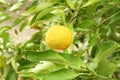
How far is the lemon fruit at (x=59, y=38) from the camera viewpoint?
0.78 metres

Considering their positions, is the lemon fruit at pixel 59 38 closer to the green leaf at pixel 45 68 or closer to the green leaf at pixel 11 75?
the green leaf at pixel 45 68

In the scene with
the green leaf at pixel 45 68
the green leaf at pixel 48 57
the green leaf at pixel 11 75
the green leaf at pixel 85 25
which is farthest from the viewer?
the green leaf at pixel 11 75

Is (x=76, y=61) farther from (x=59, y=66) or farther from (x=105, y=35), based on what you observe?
(x=105, y=35)

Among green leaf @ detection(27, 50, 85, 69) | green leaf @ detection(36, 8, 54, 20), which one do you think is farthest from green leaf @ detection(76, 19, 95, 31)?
green leaf @ detection(27, 50, 85, 69)

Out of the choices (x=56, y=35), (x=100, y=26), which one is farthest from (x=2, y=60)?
(x=56, y=35)

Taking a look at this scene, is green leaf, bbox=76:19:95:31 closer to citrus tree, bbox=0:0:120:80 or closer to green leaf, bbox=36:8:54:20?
citrus tree, bbox=0:0:120:80

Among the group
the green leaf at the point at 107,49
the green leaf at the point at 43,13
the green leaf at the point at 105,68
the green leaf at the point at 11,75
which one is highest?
the green leaf at the point at 43,13

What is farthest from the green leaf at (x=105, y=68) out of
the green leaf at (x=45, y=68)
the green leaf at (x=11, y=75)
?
the green leaf at (x=11, y=75)

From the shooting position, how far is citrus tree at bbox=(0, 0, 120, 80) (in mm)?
710

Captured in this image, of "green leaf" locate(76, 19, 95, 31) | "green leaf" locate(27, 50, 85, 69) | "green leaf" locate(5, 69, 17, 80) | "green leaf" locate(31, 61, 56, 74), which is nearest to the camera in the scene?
"green leaf" locate(27, 50, 85, 69)

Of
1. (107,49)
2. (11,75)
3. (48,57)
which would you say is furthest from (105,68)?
(11,75)

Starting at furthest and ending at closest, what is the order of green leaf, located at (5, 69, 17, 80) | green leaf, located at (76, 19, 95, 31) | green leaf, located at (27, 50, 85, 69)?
green leaf, located at (5, 69, 17, 80)
green leaf, located at (76, 19, 95, 31)
green leaf, located at (27, 50, 85, 69)

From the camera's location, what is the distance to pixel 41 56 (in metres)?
0.68

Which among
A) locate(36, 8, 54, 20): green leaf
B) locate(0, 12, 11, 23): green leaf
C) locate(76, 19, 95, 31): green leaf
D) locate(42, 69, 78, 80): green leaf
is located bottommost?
locate(42, 69, 78, 80): green leaf
